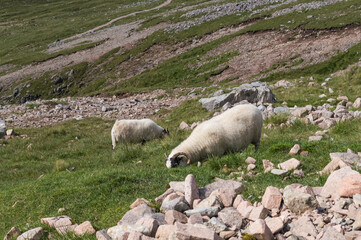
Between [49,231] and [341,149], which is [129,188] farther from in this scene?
[341,149]

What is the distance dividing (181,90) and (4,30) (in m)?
117

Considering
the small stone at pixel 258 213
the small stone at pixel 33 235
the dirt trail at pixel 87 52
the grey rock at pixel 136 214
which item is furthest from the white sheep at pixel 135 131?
the dirt trail at pixel 87 52

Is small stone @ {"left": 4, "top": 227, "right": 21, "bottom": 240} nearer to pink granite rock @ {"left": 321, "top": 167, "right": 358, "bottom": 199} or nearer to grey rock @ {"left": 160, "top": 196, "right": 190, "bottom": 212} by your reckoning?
grey rock @ {"left": 160, "top": 196, "right": 190, "bottom": 212}

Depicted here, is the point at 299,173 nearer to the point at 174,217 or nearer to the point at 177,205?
the point at 177,205

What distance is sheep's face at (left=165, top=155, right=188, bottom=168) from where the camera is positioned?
37.3 feet

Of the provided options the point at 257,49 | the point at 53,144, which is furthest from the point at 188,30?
the point at 53,144

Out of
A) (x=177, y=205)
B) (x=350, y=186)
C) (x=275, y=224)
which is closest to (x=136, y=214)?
(x=177, y=205)

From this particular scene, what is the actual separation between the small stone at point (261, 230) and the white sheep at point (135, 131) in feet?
42.9

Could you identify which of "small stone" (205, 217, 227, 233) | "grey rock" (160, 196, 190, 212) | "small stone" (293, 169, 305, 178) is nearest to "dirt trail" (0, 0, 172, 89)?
"small stone" (293, 169, 305, 178)

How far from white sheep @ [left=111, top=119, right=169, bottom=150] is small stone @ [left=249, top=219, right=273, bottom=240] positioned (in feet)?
42.9

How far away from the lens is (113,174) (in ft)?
34.0

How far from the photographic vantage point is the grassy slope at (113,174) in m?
8.35

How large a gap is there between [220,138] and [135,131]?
7.73 metres

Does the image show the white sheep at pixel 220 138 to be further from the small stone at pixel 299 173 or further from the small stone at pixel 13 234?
the small stone at pixel 13 234
